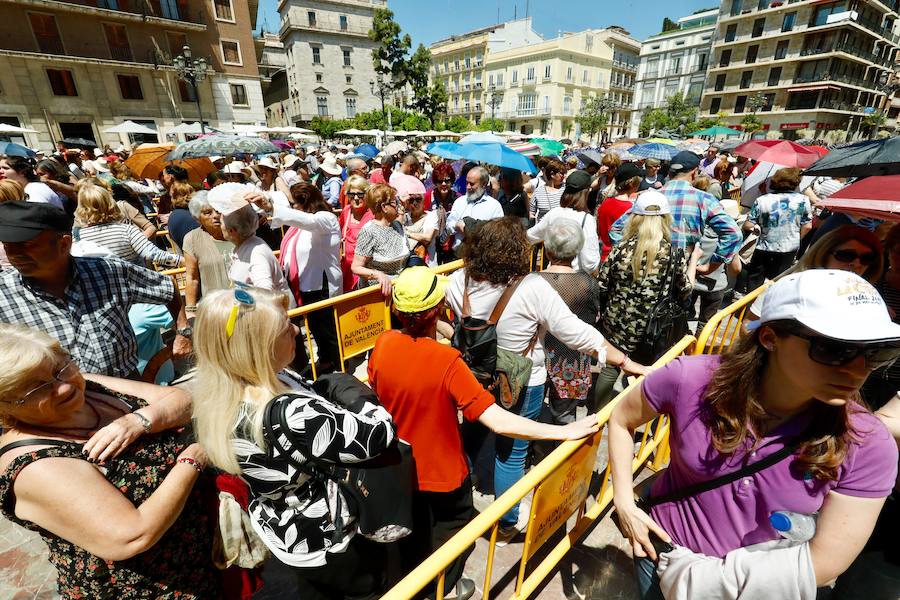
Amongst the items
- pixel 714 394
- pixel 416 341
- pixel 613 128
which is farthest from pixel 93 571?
pixel 613 128

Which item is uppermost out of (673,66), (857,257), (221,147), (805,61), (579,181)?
(673,66)

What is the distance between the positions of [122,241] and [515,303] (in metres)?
3.63

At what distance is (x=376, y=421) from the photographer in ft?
4.81

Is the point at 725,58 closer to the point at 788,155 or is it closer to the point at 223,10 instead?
the point at 223,10

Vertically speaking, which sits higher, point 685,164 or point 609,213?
point 685,164

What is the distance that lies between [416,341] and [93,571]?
1.41m

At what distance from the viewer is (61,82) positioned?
26.1 meters

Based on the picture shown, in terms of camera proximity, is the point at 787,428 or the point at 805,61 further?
the point at 805,61

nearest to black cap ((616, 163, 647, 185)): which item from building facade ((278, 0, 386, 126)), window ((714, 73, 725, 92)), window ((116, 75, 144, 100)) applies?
window ((116, 75, 144, 100))

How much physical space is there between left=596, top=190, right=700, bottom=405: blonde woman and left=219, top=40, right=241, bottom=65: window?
39.7 meters

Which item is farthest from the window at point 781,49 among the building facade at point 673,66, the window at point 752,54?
the building facade at point 673,66

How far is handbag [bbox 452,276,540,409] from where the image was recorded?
2.43 metres

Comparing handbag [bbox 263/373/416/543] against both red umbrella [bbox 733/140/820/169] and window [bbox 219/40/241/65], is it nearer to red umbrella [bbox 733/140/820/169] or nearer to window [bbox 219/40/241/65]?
red umbrella [bbox 733/140/820/169]

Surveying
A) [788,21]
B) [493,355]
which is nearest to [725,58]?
[788,21]
